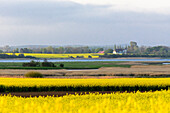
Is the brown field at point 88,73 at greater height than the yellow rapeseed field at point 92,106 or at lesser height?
lesser

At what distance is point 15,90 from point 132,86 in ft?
31.7

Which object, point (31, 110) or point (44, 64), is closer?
point (31, 110)

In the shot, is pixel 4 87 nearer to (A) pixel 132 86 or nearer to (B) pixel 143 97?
(A) pixel 132 86

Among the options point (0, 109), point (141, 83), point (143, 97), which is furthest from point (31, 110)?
point (141, 83)

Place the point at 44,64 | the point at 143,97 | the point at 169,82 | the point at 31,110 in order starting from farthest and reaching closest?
1. the point at 44,64
2. the point at 169,82
3. the point at 143,97
4. the point at 31,110

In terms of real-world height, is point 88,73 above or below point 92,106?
below

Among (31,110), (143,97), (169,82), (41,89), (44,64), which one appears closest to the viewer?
(31,110)

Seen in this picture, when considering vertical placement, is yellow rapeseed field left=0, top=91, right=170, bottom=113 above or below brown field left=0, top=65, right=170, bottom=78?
above

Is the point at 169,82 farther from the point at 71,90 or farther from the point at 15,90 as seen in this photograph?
the point at 15,90

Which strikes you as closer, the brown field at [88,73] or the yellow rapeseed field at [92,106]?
the yellow rapeseed field at [92,106]

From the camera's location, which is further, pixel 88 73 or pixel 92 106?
pixel 88 73

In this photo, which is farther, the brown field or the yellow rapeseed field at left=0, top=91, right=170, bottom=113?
the brown field

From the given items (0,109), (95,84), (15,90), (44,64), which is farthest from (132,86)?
(44,64)

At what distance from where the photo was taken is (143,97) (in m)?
16.9
